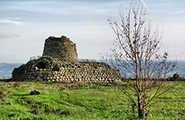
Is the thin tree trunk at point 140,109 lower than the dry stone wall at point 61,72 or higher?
lower

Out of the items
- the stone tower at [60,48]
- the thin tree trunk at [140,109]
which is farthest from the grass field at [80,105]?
the stone tower at [60,48]

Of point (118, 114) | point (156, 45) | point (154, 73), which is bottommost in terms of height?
point (118, 114)

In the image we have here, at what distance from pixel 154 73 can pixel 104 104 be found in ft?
23.6

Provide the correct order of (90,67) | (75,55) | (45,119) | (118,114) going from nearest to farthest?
1. (45,119)
2. (118,114)
3. (90,67)
4. (75,55)

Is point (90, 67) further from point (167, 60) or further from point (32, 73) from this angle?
point (167, 60)

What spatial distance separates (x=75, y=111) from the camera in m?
30.0

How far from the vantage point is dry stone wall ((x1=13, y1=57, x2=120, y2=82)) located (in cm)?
5497

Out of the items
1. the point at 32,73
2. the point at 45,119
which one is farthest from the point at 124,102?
the point at 32,73

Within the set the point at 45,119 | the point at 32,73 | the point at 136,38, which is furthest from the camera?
the point at 32,73

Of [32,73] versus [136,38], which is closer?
[136,38]

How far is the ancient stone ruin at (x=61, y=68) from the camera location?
5528cm

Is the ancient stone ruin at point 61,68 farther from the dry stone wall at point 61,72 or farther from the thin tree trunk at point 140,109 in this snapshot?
the thin tree trunk at point 140,109

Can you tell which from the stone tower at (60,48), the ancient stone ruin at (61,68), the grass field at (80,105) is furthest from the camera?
the stone tower at (60,48)

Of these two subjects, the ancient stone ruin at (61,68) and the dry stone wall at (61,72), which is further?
the ancient stone ruin at (61,68)
